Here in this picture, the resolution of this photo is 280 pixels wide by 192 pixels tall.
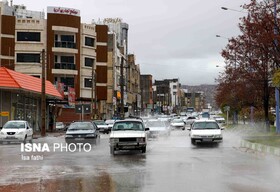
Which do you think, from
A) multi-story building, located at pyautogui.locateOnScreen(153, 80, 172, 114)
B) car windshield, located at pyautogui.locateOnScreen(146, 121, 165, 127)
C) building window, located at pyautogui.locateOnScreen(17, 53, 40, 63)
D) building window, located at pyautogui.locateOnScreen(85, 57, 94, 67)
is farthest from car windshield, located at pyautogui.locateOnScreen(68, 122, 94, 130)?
multi-story building, located at pyautogui.locateOnScreen(153, 80, 172, 114)

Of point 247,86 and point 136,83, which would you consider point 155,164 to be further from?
point 136,83

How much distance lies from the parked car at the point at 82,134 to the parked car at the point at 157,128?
10080mm

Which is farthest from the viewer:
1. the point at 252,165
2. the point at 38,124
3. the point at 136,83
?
the point at 136,83

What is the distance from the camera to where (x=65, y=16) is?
70.6m

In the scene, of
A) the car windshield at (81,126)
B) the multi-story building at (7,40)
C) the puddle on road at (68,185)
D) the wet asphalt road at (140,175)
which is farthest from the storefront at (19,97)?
the puddle on road at (68,185)

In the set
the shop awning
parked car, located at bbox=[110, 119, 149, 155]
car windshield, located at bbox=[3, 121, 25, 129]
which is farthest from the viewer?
the shop awning

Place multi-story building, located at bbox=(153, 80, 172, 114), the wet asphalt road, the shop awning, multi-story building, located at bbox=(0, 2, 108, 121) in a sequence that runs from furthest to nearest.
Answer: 1. multi-story building, located at bbox=(153, 80, 172, 114)
2. multi-story building, located at bbox=(0, 2, 108, 121)
3. the shop awning
4. the wet asphalt road

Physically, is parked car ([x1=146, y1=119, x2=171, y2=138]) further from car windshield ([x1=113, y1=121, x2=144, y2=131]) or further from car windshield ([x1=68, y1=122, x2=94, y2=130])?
car windshield ([x1=113, y1=121, x2=144, y2=131])

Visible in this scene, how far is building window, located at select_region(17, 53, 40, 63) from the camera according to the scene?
228 ft

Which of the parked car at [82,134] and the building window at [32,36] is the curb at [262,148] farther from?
the building window at [32,36]

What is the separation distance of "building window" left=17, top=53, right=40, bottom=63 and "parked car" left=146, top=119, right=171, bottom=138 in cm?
3322

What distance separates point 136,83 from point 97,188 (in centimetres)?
11098

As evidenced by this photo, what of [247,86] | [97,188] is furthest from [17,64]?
[97,188]

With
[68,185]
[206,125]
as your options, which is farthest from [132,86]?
[68,185]
